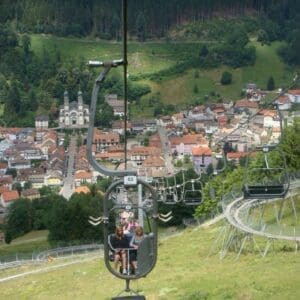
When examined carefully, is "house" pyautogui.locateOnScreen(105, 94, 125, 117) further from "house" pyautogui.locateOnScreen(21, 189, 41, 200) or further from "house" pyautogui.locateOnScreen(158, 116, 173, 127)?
"house" pyautogui.locateOnScreen(21, 189, 41, 200)

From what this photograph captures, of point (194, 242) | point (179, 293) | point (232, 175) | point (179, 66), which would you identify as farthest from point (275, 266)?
point (179, 66)

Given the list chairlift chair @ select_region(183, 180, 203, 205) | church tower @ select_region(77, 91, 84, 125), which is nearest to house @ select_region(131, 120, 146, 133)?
church tower @ select_region(77, 91, 84, 125)

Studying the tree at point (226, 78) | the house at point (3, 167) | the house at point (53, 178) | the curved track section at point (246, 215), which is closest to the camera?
the curved track section at point (246, 215)

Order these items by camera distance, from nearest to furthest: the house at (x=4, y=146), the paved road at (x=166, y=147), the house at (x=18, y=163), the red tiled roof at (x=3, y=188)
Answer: the red tiled roof at (x=3, y=188) → the paved road at (x=166, y=147) → the house at (x=18, y=163) → the house at (x=4, y=146)

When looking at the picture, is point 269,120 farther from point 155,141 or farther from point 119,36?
point 119,36

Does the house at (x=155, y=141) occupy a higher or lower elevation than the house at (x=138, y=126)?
lower

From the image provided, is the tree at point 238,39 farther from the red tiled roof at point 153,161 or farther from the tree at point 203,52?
the red tiled roof at point 153,161

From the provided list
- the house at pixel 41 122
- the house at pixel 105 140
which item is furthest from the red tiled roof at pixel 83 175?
the house at pixel 41 122
